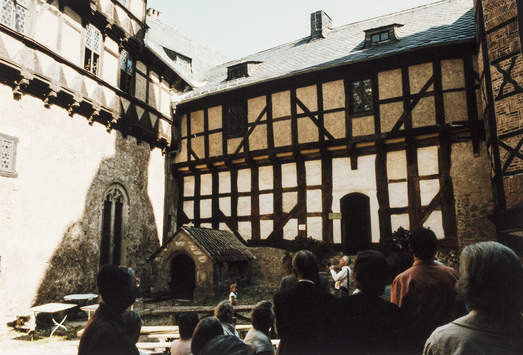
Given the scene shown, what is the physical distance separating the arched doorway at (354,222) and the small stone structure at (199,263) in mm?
3681

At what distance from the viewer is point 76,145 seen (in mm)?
11336

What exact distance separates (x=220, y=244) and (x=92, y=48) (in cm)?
782

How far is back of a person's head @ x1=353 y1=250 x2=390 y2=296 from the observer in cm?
251

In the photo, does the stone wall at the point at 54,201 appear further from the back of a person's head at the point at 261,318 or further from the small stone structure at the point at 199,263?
the back of a person's head at the point at 261,318

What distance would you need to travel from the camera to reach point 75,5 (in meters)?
11.3

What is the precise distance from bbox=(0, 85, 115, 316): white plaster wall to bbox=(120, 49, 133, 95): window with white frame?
8.26 feet

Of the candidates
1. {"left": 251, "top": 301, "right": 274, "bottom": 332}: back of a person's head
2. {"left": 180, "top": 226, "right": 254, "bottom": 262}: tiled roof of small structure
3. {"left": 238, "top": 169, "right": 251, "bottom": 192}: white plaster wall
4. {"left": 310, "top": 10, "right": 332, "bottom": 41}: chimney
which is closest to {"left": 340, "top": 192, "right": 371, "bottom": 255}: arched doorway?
{"left": 180, "top": 226, "right": 254, "bottom": 262}: tiled roof of small structure

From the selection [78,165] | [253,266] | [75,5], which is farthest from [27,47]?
[253,266]

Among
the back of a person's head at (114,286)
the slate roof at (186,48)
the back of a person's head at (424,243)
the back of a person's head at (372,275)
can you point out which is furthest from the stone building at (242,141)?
the back of a person's head at (114,286)

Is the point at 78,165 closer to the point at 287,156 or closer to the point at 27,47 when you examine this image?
→ the point at 27,47

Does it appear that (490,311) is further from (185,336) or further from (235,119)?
(235,119)

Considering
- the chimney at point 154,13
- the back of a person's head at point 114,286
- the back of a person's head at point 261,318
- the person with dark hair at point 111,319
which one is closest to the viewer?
the person with dark hair at point 111,319

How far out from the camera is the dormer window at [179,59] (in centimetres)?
1877

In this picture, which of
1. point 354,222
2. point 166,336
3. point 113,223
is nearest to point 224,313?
point 166,336
